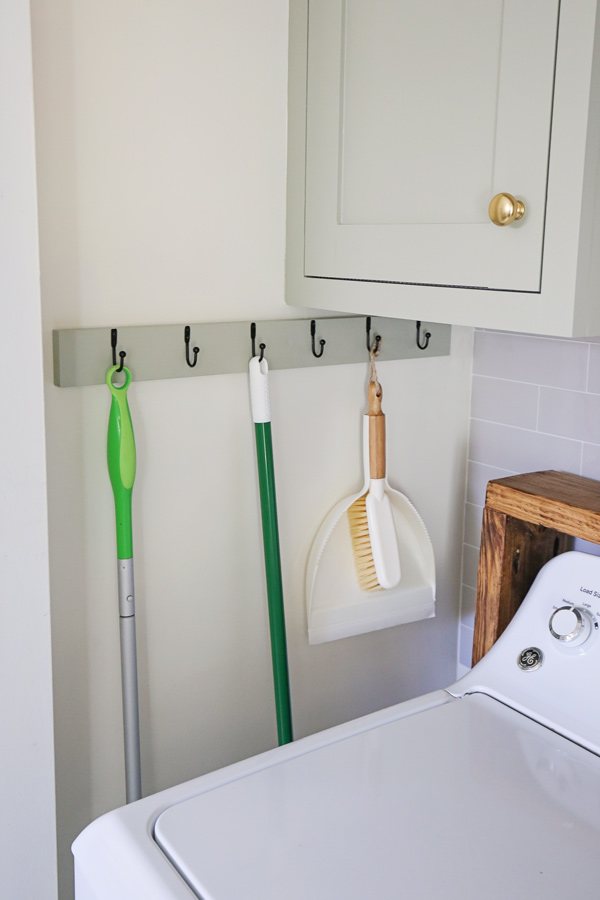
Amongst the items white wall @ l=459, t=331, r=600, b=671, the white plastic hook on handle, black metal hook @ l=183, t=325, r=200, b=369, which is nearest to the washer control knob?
white wall @ l=459, t=331, r=600, b=671

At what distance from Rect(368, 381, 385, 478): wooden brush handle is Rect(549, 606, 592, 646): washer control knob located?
1.31 feet

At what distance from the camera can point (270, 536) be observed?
1320mm

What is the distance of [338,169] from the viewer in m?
1.22

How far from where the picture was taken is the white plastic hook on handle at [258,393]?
131 cm

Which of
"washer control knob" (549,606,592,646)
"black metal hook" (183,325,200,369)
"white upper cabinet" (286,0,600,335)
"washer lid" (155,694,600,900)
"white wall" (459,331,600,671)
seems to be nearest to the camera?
"washer lid" (155,694,600,900)

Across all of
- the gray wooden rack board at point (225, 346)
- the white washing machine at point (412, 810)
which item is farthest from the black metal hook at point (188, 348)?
the white washing machine at point (412, 810)

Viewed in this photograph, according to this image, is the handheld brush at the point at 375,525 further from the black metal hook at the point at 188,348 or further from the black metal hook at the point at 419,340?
the black metal hook at the point at 188,348

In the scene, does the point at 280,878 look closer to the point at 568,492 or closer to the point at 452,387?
the point at 568,492

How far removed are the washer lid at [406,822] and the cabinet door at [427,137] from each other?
54 cm

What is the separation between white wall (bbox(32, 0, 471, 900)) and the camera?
1157 mm

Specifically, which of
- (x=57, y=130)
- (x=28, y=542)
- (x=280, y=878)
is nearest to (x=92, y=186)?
(x=57, y=130)

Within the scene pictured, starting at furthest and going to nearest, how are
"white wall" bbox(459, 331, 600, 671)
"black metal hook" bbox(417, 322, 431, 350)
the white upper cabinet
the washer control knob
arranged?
→ "black metal hook" bbox(417, 322, 431, 350) < "white wall" bbox(459, 331, 600, 671) < the washer control knob < the white upper cabinet

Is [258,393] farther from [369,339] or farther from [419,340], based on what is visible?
[419,340]

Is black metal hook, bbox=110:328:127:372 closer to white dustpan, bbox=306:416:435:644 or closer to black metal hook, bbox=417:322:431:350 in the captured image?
white dustpan, bbox=306:416:435:644
